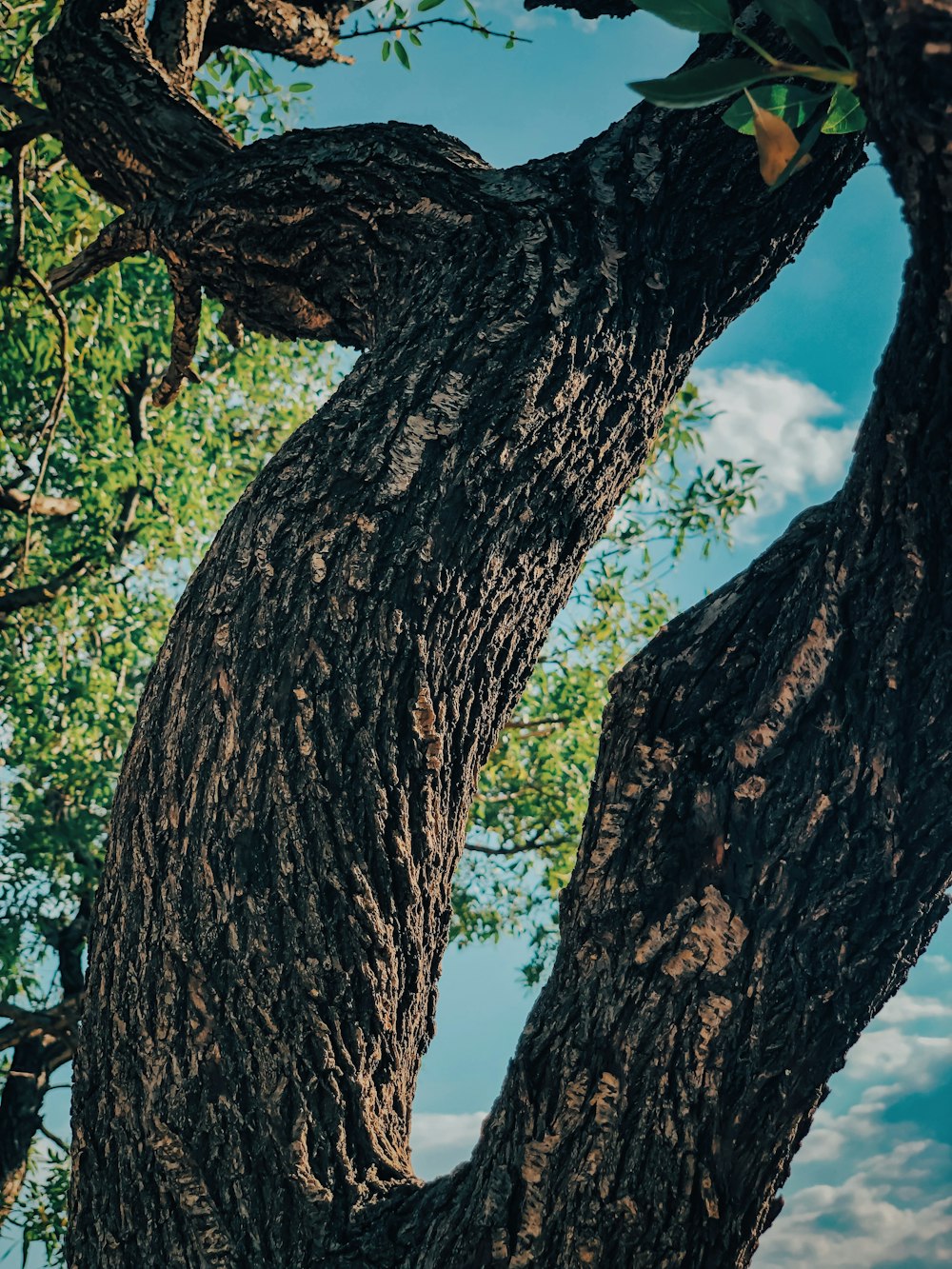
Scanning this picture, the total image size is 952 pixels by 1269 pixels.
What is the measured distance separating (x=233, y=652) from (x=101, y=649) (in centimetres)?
558

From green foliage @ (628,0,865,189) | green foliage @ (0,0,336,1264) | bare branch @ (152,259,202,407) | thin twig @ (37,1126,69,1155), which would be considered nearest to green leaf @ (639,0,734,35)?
green foliage @ (628,0,865,189)

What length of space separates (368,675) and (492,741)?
0.40 metres

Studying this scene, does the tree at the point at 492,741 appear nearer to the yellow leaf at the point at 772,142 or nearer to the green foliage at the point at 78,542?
the yellow leaf at the point at 772,142

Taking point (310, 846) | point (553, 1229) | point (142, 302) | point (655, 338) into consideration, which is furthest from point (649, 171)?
point (142, 302)

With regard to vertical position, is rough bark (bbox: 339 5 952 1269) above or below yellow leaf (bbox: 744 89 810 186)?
below

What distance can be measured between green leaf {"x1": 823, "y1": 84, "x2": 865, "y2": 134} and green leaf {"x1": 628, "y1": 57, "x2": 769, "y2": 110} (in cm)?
46

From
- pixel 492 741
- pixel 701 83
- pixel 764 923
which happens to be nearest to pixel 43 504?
pixel 492 741

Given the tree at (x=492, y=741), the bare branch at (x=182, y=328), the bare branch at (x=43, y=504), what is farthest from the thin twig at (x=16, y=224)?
the bare branch at (x=43, y=504)

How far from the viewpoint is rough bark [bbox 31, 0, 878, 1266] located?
1.82m

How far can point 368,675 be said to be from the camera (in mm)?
1953

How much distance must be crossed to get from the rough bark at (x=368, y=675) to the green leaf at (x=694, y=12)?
962 millimetres

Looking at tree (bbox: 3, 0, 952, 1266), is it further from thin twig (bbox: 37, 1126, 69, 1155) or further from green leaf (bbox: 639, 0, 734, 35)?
thin twig (bbox: 37, 1126, 69, 1155)

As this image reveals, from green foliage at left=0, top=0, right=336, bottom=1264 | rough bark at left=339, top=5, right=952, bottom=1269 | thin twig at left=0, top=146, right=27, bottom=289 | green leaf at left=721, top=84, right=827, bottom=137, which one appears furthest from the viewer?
green foliage at left=0, top=0, right=336, bottom=1264

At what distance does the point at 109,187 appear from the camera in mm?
3283
